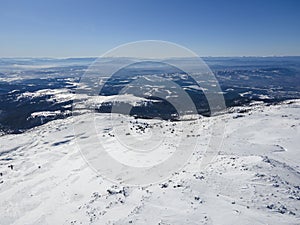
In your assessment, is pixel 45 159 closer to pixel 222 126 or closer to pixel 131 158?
pixel 131 158

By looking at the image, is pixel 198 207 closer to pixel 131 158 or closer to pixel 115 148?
pixel 131 158

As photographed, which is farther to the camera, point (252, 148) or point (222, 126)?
point (222, 126)

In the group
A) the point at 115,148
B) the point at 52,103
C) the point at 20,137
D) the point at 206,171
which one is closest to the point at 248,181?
the point at 206,171

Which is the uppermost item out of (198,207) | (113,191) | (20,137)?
(198,207)

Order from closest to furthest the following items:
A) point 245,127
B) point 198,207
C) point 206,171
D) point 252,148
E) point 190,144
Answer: point 198,207, point 206,171, point 252,148, point 190,144, point 245,127

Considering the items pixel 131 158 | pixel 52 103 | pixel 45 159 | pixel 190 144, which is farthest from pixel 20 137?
pixel 52 103

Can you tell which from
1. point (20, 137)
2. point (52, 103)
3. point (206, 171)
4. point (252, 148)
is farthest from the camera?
point (52, 103)

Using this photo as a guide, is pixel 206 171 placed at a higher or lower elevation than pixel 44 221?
higher
